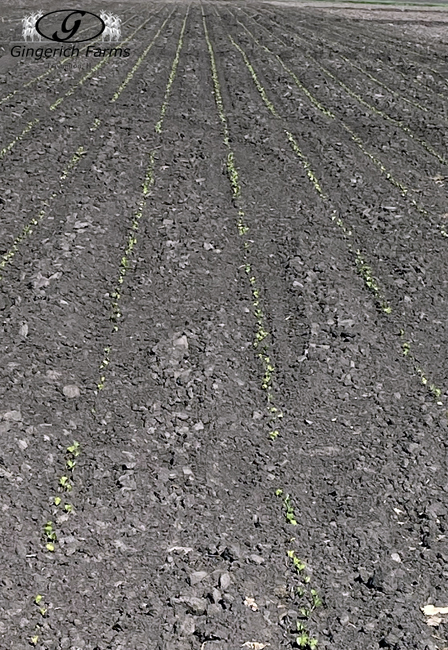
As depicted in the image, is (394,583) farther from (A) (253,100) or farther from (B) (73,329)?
(A) (253,100)

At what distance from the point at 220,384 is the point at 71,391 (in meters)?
1.00

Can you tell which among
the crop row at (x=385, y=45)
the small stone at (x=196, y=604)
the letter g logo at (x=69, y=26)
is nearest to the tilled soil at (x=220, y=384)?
the small stone at (x=196, y=604)

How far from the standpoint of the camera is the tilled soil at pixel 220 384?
4.36 m

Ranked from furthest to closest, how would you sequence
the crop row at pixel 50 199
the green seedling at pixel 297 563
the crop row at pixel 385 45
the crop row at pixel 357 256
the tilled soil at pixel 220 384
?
1. the crop row at pixel 385 45
2. the crop row at pixel 50 199
3. the crop row at pixel 357 256
4. the green seedling at pixel 297 563
5. the tilled soil at pixel 220 384

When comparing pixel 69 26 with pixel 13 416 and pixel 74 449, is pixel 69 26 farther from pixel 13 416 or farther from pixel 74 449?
pixel 74 449

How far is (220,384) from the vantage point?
6203 mm

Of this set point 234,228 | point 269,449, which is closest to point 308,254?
point 234,228

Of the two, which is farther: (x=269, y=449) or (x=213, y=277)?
(x=213, y=277)

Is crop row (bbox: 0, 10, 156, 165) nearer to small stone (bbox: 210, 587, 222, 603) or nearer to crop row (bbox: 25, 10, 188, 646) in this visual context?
crop row (bbox: 25, 10, 188, 646)

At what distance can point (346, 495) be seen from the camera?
16.9 feet

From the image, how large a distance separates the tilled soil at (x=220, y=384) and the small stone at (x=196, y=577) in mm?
39

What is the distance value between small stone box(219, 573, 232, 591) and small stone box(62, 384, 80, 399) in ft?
6.32

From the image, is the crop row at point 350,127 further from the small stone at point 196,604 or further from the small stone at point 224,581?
the small stone at point 196,604

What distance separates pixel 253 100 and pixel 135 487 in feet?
34.6
